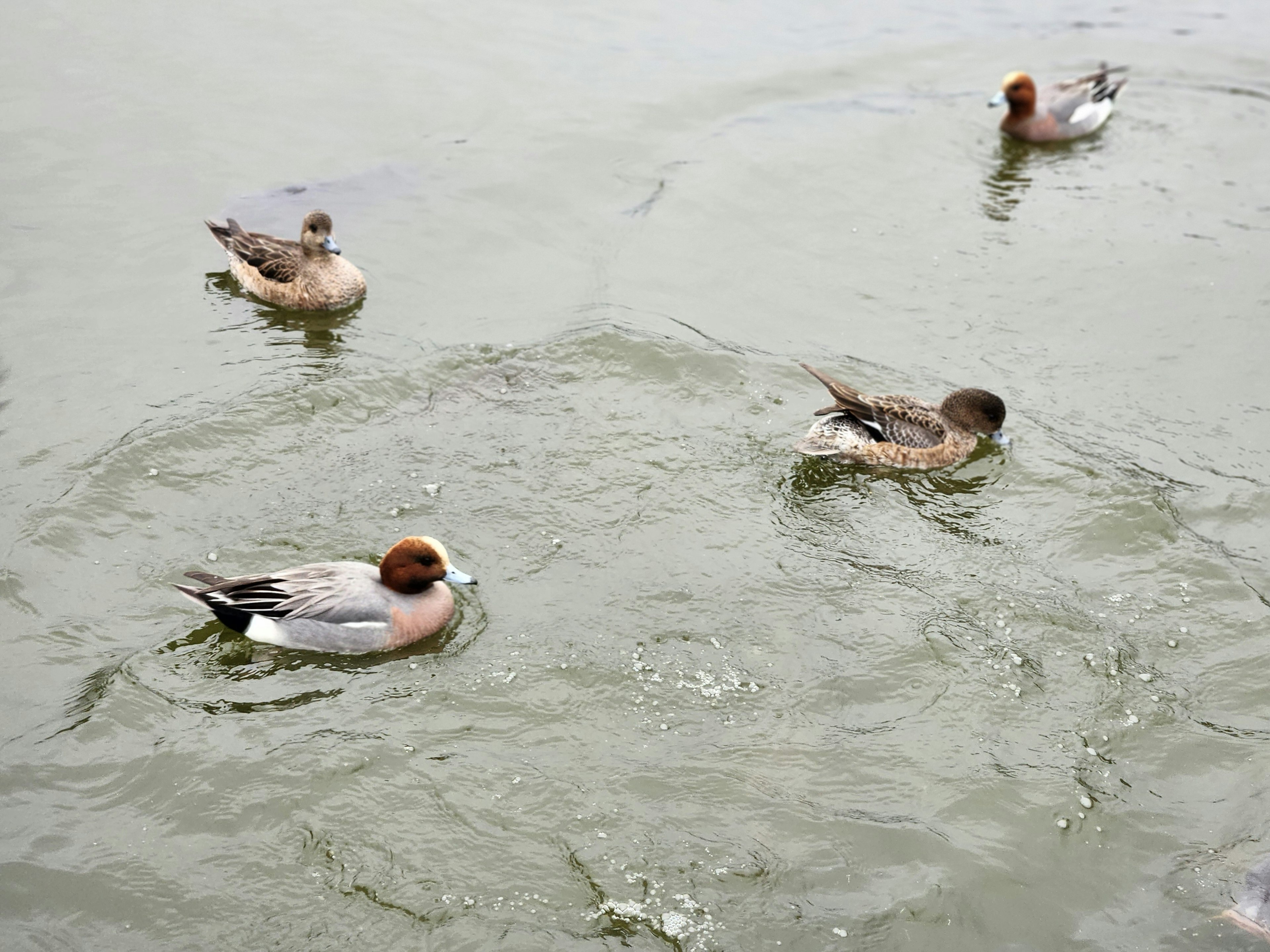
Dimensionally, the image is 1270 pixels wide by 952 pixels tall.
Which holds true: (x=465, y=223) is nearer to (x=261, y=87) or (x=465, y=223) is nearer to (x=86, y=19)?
(x=261, y=87)

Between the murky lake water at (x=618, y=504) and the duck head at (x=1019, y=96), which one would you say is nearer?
the murky lake water at (x=618, y=504)

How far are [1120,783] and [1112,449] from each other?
3.34 meters

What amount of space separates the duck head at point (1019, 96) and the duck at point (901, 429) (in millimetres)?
6258

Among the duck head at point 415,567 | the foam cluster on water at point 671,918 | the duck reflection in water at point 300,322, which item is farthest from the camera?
the duck reflection in water at point 300,322

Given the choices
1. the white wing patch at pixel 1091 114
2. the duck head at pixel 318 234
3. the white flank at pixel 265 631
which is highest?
the white wing patch at pixel 1091 114

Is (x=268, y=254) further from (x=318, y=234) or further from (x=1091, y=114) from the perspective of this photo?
(x=1091, y=114)

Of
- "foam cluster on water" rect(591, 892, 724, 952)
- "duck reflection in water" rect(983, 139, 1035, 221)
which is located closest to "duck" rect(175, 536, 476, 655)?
"foam cluster on water" rect(591, 892, 724, 952)

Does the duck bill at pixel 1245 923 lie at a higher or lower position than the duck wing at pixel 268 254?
lower

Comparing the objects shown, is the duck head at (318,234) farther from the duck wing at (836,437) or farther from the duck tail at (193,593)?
the duck wing at (836,437)

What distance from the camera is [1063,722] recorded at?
6.40 meters

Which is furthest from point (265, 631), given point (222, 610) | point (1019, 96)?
point (1019, 96)

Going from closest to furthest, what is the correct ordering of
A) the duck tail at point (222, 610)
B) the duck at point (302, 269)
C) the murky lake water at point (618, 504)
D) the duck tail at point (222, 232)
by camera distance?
the murky lake water at point (618, 504), the duck tail at point (222, 610), the duck at point (302, 269), the duck tail at point (222, 232)

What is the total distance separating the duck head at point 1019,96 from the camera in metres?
13.2

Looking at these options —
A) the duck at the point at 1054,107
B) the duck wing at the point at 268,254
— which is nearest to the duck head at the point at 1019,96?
the duck at the point at 1054,107
